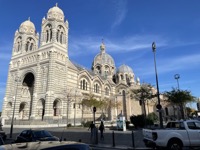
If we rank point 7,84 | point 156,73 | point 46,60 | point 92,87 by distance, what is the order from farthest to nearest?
1. point 92,87
2. point 7,84
3. point 46,60
4. point 156,73

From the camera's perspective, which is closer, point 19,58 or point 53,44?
point 53,44

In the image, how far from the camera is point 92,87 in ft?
178

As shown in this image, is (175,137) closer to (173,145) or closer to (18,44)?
(173,145)

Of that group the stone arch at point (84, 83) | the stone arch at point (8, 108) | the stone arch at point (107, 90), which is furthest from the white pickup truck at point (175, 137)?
the stone arch at point (107, 90)

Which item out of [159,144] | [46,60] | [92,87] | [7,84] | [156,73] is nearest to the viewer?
[159,144]

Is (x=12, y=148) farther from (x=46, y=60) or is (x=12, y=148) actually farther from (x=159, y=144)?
(x=46, y=60)

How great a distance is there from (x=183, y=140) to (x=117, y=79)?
210 ft

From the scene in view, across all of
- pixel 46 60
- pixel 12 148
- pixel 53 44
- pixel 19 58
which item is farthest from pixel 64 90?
pixel 12 148

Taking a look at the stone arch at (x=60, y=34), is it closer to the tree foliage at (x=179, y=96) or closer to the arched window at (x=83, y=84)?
the arched window at (x=83, y=84)

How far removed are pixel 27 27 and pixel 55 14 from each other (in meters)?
11.5

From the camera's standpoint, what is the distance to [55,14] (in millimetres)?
47406

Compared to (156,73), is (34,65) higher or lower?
Result: higher

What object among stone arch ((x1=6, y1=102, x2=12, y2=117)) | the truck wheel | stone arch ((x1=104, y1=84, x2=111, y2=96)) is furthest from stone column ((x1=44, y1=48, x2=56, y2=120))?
the truck wheel

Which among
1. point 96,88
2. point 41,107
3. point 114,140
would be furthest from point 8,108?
point 114,140
